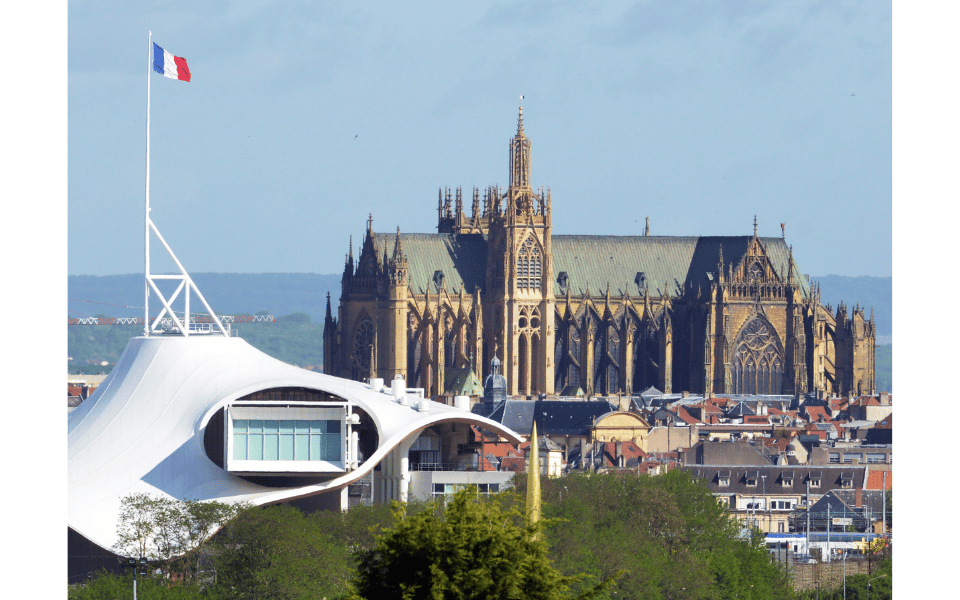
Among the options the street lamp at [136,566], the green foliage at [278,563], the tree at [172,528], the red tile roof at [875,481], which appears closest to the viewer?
the street lamp at [136,566]

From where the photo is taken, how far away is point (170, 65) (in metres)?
105

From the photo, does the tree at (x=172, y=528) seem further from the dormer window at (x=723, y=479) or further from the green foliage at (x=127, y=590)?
the dormer window at (x=723, y=479)

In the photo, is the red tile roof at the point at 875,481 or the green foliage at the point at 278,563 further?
the red tile roof at the point at 875,481

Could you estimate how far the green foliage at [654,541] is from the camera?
87.8m

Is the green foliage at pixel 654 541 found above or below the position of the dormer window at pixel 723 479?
above

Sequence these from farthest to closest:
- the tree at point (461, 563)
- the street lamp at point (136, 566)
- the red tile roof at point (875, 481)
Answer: the red tile roof at point (875, 481) < the street lamp at point (136, 566) < the tree at point (461, 563)

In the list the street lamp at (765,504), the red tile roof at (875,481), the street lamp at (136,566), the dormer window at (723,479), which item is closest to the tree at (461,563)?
the street lamp at (136,566)

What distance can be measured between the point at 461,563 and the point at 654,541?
46.9 metres

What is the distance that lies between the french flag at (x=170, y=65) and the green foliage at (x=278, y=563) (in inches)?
999

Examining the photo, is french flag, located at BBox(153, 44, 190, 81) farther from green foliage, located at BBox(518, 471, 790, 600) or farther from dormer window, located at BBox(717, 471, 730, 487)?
dormer window, located at BBox(717, 471, 730, 487)

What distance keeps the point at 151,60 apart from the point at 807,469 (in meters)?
81.7

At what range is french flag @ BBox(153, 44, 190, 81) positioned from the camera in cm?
10516
